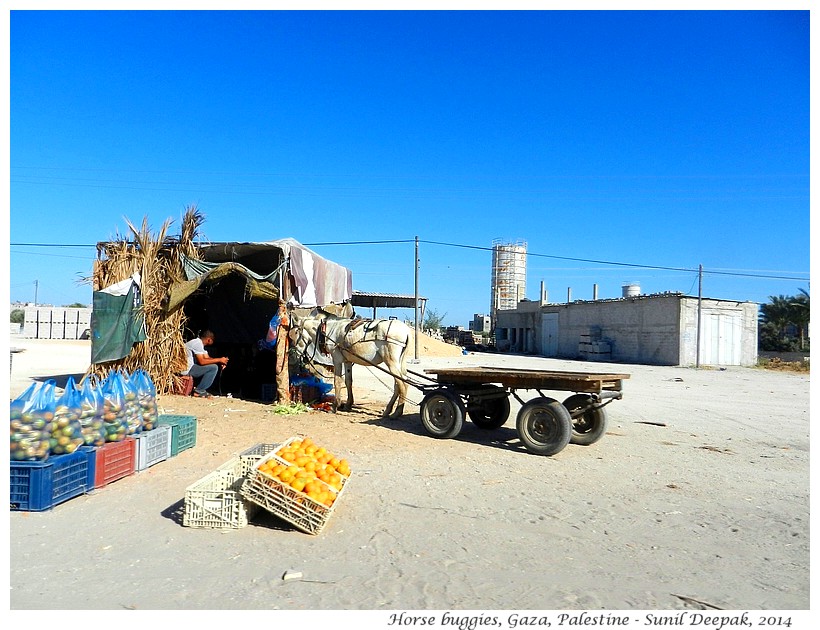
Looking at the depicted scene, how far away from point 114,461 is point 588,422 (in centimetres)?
677

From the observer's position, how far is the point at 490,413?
33.9ft

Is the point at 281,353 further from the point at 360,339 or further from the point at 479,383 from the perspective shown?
the point at 479,383

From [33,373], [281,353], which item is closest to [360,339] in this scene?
[281,353]

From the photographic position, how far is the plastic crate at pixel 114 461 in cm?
617

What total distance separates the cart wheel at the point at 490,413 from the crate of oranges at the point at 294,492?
16.6 feet

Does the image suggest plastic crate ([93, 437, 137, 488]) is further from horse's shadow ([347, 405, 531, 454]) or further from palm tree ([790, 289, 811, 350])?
palm tree ([790, 289, 811, 350])

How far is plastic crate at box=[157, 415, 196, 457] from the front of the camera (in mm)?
7785

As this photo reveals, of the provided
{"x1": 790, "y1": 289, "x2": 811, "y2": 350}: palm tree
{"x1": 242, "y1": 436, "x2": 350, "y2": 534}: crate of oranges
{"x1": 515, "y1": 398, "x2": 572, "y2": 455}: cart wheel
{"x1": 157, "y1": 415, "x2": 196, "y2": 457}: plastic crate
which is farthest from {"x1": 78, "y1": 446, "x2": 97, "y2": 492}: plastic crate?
{"x1": 790, "y1": 289, "x2": 811, "y2": 350}: palm tree

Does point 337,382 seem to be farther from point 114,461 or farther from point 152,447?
point 114,461

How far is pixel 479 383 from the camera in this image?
9375mm

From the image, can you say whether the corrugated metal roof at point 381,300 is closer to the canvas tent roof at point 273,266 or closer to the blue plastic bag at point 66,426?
the canvas tent roof at point 273,266

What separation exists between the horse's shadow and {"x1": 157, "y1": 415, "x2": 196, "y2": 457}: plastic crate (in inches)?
134

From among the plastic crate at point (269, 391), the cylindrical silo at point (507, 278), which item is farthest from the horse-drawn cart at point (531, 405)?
A: the cylindrical silo at point (507, 278)

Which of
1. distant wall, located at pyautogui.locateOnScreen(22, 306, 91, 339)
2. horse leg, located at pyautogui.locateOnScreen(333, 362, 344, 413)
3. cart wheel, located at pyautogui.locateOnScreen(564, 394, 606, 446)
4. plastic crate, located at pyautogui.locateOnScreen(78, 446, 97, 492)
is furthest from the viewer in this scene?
distant wall, located at pyautogui.locateOnScreen(22, 306, 91, 339)
